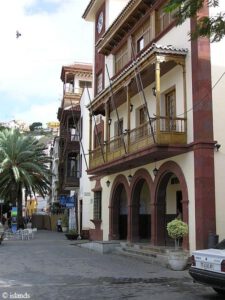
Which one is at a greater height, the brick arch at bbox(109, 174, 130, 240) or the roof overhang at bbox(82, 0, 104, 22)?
the roof overhang at bbox(82, 0, 104, 22)

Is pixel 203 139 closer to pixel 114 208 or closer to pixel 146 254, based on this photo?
pixel 146 254

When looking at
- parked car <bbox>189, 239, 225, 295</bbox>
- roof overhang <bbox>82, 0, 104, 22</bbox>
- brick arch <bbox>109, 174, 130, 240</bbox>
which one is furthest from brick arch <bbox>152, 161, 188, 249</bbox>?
roof overhang <bbox>82, 0, 104, 22</bbox>

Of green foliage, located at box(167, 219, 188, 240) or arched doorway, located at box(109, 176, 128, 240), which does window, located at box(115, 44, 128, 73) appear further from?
green foliage, located at box(167, 219, 188, 240)

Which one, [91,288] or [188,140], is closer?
[91,288]

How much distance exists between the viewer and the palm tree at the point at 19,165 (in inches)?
1638

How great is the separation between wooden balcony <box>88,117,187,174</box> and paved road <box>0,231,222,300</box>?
4118 millimetres

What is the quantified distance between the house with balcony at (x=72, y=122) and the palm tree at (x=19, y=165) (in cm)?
241

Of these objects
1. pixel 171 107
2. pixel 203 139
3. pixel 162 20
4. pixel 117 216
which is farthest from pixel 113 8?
pixel 203 139

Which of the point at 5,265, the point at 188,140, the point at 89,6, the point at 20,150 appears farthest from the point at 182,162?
A: the point at 20,150

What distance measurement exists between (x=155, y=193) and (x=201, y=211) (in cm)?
377

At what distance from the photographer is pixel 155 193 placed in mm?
20000

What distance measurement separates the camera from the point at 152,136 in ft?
57.3

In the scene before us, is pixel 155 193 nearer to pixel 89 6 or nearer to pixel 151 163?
pixel 151 163

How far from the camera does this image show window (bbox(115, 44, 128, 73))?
24969mm
